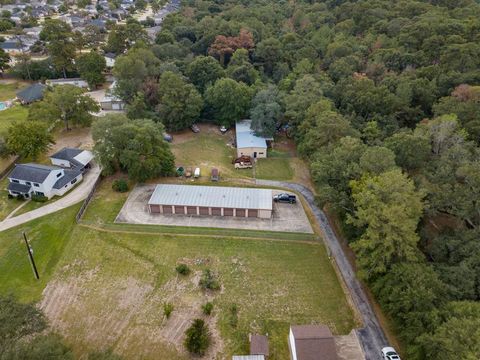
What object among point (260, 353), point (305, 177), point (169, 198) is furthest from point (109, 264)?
point (305, 177)

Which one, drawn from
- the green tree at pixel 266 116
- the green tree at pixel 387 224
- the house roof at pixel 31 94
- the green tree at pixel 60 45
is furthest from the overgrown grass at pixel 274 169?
the green tree at pixel 60 45

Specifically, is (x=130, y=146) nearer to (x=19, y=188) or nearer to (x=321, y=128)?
(x=19, y=188)

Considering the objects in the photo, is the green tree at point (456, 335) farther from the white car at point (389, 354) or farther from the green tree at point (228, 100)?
the green tree at point (228, 100)

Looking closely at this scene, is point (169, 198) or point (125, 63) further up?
point (125, 63)

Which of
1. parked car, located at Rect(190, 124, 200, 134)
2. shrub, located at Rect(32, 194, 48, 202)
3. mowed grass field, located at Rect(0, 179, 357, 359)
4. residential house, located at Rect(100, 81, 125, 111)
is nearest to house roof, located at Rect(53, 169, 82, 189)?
shrub, located at Rect(32, 194, 48, 202)

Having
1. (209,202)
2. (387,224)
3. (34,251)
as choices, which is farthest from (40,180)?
(387,224)

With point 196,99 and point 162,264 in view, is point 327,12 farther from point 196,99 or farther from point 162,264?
point 162,264
